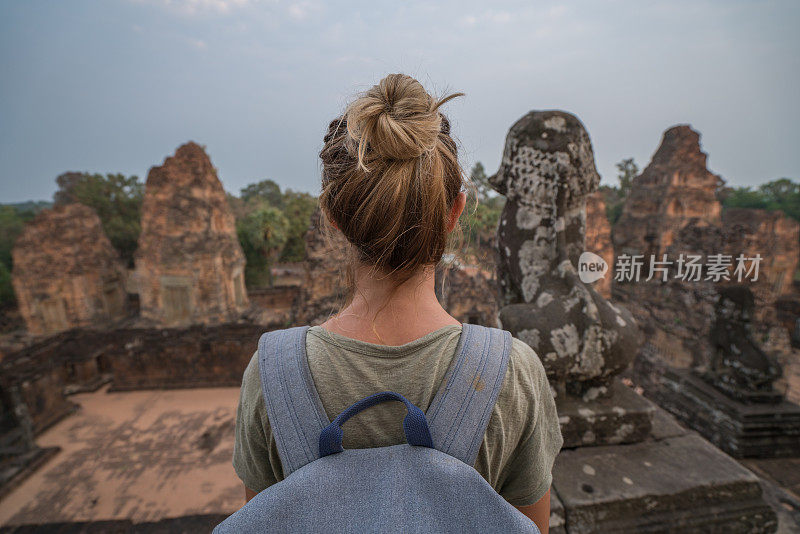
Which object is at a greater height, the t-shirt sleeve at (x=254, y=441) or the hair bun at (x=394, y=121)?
the hair bun at (x=394, y=121)

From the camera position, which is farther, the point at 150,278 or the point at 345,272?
the point at 150,278

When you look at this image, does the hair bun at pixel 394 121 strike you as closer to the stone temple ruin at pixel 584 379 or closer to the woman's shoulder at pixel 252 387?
the woman's shoulder at pixel 252 387

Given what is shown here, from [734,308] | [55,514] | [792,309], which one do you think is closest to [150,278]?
[55,514]

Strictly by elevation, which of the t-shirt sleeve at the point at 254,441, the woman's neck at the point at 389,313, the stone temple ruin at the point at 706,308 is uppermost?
the woman's neck at the point at 389,313

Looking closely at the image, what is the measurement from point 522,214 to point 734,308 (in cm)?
411

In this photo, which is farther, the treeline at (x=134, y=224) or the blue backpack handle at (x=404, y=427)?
the treeline at (x=134, y=224)

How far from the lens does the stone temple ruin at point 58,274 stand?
42.2 feet

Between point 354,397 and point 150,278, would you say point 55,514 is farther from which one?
point 150,278

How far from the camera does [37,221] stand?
13.1m

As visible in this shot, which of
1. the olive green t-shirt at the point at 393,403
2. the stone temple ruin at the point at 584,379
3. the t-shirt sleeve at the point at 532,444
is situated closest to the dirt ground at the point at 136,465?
the stone temple ruin at the point at 584,379

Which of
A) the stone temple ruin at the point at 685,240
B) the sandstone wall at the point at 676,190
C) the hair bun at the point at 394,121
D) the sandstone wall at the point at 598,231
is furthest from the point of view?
the sandstone wall at the point at 676,190

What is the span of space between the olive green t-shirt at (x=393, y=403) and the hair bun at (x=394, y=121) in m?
0.41

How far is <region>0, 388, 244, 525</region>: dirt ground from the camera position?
4.34 metres

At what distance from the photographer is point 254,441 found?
0.82 m
